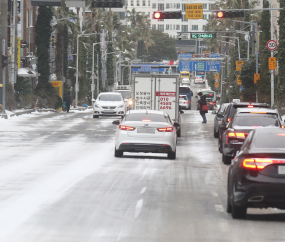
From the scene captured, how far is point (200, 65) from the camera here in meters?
118

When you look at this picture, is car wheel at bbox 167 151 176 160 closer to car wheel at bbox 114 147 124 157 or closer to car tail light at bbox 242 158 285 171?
car wheel at bbox 114 147 124 157

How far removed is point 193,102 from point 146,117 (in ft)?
338

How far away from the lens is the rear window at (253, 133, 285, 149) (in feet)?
34.1

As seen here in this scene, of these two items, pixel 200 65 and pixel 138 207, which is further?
pixel 200 65

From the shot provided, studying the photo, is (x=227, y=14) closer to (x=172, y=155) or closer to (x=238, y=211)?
(x=172, y=155)

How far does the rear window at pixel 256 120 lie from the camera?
19.4 meters

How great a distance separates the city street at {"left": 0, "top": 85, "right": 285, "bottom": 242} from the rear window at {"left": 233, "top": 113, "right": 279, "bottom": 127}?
1.28 m

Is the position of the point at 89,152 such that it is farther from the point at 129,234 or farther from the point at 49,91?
the point at 49,91

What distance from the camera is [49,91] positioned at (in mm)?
61938

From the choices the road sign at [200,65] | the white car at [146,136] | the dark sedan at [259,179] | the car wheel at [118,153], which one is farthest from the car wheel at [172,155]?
the road sign at [200,65]

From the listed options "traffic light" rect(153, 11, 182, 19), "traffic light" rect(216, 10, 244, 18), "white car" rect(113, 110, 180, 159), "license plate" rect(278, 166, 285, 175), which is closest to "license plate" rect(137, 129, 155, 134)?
"white car" rect(113, 110, 180, 159)

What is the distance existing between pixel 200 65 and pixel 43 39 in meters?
52.8

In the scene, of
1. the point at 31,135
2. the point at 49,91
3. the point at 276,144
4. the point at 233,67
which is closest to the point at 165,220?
the point at 276,144

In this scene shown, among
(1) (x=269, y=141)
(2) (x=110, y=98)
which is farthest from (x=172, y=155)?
(2) (x=110, y=98)
